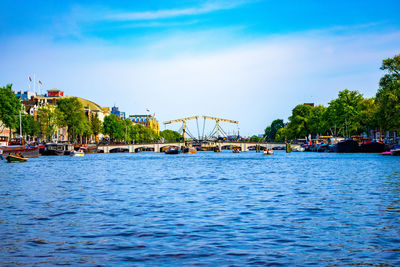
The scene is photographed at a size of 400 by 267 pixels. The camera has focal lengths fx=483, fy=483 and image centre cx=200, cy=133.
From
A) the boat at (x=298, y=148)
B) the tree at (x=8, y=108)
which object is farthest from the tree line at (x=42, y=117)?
the boat at (x=298, y=148)

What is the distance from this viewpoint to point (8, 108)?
4122 inches

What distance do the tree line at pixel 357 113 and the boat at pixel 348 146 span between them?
4.86m

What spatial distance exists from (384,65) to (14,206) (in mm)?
85913

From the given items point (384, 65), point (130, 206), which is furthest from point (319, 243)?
point (384, 65)

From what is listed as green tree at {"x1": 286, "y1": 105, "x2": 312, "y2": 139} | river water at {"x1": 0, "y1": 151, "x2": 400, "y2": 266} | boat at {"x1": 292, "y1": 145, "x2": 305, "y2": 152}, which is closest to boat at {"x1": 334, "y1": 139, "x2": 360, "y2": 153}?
green tree at {"x1": 286, "y1": 105, "x2": 312, "y2": 139}

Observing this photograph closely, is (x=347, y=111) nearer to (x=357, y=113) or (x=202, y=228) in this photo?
(x=357, y=113)

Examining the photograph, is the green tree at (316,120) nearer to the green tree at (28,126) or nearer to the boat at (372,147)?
the boat at (372,147)

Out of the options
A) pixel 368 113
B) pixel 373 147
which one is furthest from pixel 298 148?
pixel 368 113

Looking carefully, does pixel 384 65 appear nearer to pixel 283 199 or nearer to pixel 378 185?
pixel 378 185

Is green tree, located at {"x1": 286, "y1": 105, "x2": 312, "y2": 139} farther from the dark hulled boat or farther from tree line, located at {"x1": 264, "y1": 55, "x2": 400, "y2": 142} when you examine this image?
the dark hulled boat

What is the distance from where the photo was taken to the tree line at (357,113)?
8950 centimetres

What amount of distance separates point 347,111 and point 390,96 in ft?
133

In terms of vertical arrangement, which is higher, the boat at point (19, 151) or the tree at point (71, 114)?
the tree at point (71, 114)

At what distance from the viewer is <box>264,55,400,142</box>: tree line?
294ft
